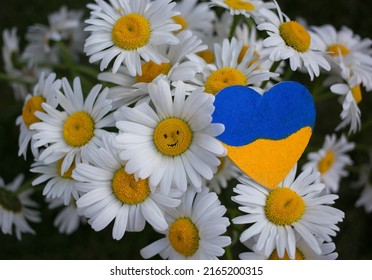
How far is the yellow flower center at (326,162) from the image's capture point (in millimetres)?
1455

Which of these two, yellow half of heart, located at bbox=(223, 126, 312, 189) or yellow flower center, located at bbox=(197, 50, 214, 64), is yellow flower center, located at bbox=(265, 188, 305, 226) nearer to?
yellow half of heart, located at bbox=(223, 126, 312, 189)

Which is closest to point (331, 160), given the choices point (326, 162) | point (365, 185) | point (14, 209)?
point (326, 162)

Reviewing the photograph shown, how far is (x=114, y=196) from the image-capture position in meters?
1.06

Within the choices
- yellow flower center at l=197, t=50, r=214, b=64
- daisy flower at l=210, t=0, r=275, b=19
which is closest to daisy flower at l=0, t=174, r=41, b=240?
yellow flower center at l=197, t=50, r=214, b=64

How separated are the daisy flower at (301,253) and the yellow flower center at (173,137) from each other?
0.89ft

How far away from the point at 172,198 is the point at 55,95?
35 cm

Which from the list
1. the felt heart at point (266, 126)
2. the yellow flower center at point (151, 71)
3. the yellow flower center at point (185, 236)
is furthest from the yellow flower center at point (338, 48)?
the yellow flower center at point (185, 236)

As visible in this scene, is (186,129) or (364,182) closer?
(186,129)

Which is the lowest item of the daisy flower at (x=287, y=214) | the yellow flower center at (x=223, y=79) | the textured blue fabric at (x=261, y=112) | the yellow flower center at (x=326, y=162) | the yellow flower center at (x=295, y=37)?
the daisy flower at (x=287, y=214)

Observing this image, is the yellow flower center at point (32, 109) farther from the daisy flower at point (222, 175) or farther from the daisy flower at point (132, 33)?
the daisy flower at point (222, 175)

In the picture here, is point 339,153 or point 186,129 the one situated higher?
point 339,153

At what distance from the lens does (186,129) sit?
1013mm
